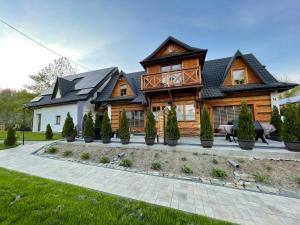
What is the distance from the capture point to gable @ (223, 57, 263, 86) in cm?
952

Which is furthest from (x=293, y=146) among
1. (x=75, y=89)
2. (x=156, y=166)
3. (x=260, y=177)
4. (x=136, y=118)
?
(x=75, y=89)

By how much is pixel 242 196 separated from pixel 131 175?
3315 mm

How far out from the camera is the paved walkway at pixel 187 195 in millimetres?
2826

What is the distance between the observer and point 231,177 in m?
4.61

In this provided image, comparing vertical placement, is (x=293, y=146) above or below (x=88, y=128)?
below

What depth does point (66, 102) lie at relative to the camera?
14086 mm

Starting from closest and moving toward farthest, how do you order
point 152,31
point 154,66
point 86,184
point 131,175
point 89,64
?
point 86,184
point 131,175
point 154,66
point 152,31
point 89,64

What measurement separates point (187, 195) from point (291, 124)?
488 cm

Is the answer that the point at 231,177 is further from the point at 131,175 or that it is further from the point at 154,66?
the point at 154,66

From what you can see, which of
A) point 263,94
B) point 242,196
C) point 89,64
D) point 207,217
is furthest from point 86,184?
point 89,64

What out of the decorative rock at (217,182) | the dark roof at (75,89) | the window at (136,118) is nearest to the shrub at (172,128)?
the decorative rock at (217,182)

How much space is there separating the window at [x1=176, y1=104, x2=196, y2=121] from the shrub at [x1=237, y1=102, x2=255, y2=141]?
422 centimetres

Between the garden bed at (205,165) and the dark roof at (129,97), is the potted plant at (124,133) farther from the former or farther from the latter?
the dark roof at (129,97)

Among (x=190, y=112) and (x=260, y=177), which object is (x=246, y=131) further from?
(x=190, y=112)
